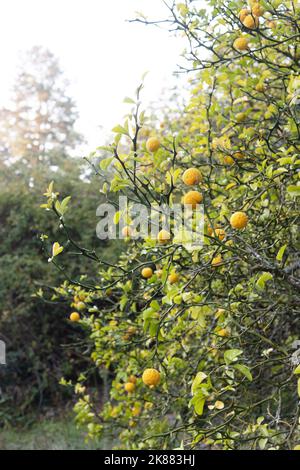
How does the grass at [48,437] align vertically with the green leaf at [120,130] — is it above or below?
below

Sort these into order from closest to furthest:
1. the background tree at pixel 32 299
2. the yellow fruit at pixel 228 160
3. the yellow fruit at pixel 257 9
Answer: the yellow fruit at pixel 257 9 < the yellow fruit at pixel 228 160 < the background tree at pixel 32 299

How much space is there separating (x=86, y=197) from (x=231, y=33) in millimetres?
4230

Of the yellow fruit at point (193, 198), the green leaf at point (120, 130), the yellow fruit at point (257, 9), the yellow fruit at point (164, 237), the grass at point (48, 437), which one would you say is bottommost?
the grass at point (48, 437)

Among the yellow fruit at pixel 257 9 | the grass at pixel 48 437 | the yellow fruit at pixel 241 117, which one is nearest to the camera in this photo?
the yellow fruit at pixel 257 9

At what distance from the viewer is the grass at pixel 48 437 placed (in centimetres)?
431

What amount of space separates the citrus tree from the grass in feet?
6.23

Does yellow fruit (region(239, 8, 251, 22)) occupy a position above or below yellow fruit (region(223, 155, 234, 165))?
above

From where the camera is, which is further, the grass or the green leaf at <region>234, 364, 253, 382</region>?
the grass

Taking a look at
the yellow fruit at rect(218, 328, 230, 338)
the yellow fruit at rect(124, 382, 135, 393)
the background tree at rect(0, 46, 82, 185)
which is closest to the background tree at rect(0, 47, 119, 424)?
the yellow fruit at rect(124, 382, 135, 393)

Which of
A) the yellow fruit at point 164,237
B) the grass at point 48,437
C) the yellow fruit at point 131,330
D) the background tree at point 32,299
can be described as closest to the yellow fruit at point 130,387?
the yellow fruit at point 131,330

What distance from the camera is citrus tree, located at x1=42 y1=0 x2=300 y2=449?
1.27 meters

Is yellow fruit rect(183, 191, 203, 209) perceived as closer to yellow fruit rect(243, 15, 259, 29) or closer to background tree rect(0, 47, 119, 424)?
yellow fruit rect(243, 15, 259, 29)

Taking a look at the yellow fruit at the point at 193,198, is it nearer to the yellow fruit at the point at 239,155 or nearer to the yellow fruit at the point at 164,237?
the yellow fruit at the point at 164,237

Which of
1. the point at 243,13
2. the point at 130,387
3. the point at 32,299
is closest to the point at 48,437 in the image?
the point at 32,299
